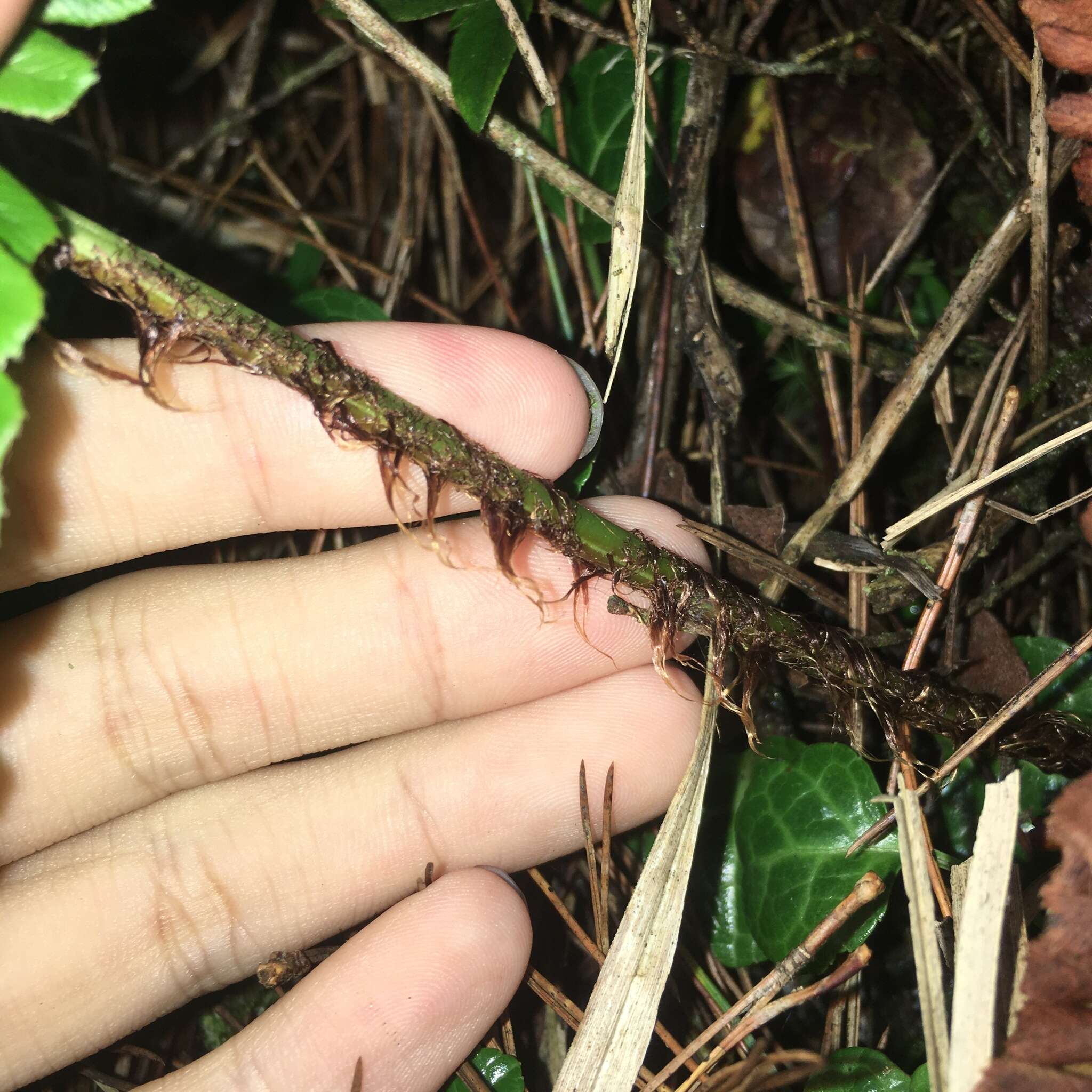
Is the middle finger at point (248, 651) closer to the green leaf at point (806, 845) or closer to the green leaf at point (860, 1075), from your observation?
the green leaf at point (806, 845)

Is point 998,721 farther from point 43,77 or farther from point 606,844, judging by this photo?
point 43,77

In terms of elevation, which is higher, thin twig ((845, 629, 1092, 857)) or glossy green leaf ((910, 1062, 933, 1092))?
thin twig ((845, 629, 1092, 857))

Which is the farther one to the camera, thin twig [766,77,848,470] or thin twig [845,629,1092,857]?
thin twig [766,77,848,470]

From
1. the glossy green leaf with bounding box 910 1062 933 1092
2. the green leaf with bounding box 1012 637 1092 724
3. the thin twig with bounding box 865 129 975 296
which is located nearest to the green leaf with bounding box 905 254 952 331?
the thin twig with bounding box 865 129 975 296

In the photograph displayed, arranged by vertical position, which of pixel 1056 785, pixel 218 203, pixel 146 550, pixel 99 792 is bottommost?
pixel 1056 785

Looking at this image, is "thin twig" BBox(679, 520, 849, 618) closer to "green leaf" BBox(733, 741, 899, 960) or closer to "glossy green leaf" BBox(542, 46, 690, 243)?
"green leaf" BBox(733, 741, 899, 960)

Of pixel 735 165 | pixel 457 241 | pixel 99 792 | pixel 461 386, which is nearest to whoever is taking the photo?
pixel 461 386

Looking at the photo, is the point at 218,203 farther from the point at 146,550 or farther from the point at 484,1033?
the point at 484,1033

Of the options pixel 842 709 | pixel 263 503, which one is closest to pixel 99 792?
pixel 263 503
